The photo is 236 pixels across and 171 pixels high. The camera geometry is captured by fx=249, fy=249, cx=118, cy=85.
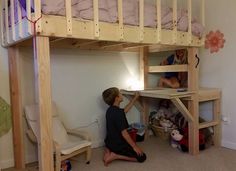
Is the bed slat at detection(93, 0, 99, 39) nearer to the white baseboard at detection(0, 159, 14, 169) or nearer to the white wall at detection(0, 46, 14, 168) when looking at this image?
the white wall at detection(0, 46, 14, 168)

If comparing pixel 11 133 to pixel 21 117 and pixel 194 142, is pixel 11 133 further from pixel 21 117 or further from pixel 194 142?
pixel 194 142

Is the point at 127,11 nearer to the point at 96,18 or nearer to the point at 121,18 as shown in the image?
the point at 121,18

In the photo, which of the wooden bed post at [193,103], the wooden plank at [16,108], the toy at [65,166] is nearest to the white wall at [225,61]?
the wooden bed post at [193,103]

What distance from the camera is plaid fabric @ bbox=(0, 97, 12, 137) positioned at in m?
2.88

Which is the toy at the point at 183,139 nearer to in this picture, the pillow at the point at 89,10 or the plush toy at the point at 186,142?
the plush toy at the point at 186,142

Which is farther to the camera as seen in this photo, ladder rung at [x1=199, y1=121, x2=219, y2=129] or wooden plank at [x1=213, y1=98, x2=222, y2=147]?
wooden plank at [x1=213, y1=98, x2=222, y2=147]

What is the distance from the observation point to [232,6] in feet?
10.9

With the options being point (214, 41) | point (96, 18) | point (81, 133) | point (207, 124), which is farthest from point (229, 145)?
point (96, 18)

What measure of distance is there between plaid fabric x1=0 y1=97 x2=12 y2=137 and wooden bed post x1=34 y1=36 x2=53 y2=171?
42.9 inches

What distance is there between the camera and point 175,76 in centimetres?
397

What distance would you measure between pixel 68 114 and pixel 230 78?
7.40 feet

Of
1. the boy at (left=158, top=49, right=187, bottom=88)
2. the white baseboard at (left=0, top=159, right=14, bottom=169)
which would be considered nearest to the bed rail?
the boy at (left=158, top=49, right=187, bottom=88)

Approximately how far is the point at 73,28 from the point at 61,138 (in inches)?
57.9

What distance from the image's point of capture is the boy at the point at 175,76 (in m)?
3.68
